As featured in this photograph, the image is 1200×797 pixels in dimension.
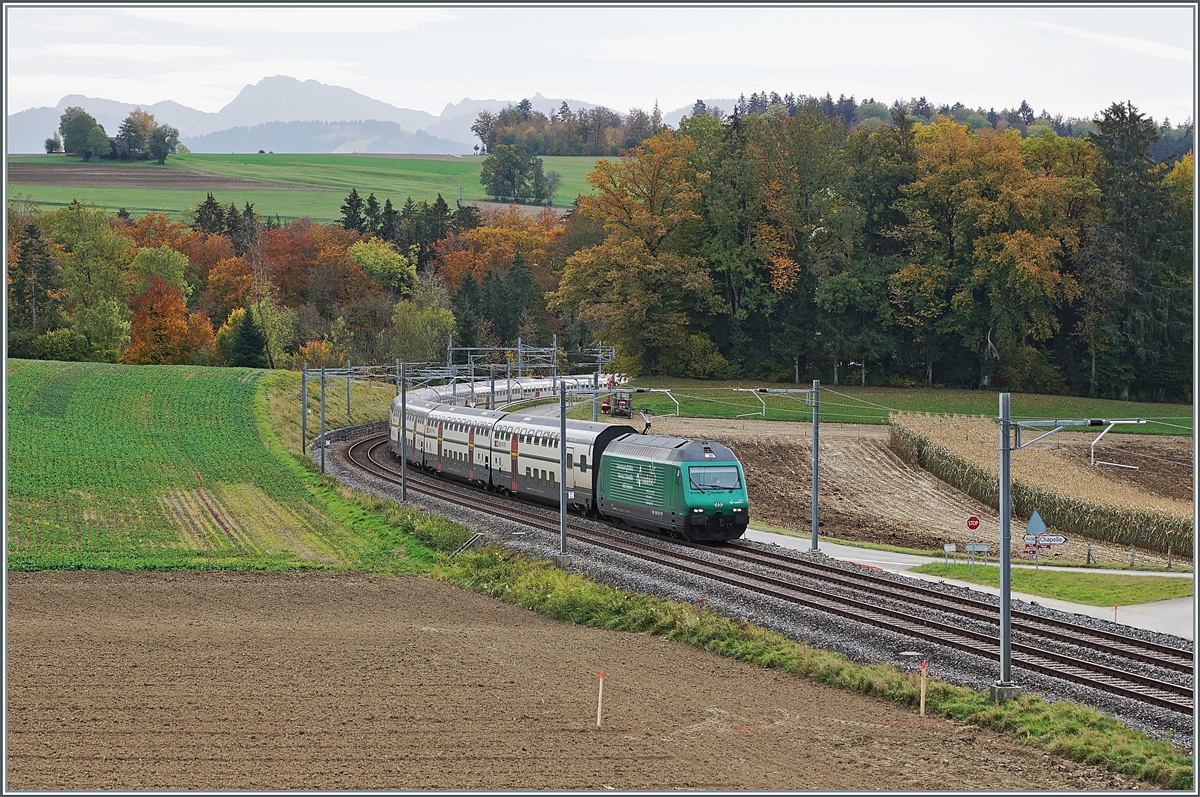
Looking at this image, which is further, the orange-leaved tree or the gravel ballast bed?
the orange-leaved tree

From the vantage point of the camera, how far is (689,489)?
40156mm

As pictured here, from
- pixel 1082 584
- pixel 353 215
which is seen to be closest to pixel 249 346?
pixel 353 215

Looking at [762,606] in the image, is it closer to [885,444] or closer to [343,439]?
[885,444]

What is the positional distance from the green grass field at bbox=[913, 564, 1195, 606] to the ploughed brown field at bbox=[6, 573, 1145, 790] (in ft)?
40.4

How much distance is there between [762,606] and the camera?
31.9 meters

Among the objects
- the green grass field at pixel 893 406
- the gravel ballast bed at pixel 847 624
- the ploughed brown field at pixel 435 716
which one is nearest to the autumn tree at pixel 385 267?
the green grass field at pixel 893 406

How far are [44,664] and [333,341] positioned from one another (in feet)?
320

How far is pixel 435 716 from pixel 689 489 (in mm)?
18938

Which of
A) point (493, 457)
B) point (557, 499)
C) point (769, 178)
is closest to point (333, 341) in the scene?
point (769, 178)

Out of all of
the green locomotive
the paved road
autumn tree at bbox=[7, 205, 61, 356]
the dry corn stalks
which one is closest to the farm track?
the green locomotive

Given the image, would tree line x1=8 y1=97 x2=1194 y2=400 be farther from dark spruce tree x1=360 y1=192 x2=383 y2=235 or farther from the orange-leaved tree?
dark spruce tree x1=360 y1=192 x2=383 y2=235

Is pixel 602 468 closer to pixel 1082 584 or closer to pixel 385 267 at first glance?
pixel 1082 584

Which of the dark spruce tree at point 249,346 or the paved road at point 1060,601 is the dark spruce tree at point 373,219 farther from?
the paved road at point 1060,601

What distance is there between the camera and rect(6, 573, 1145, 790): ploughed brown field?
18969 mm
